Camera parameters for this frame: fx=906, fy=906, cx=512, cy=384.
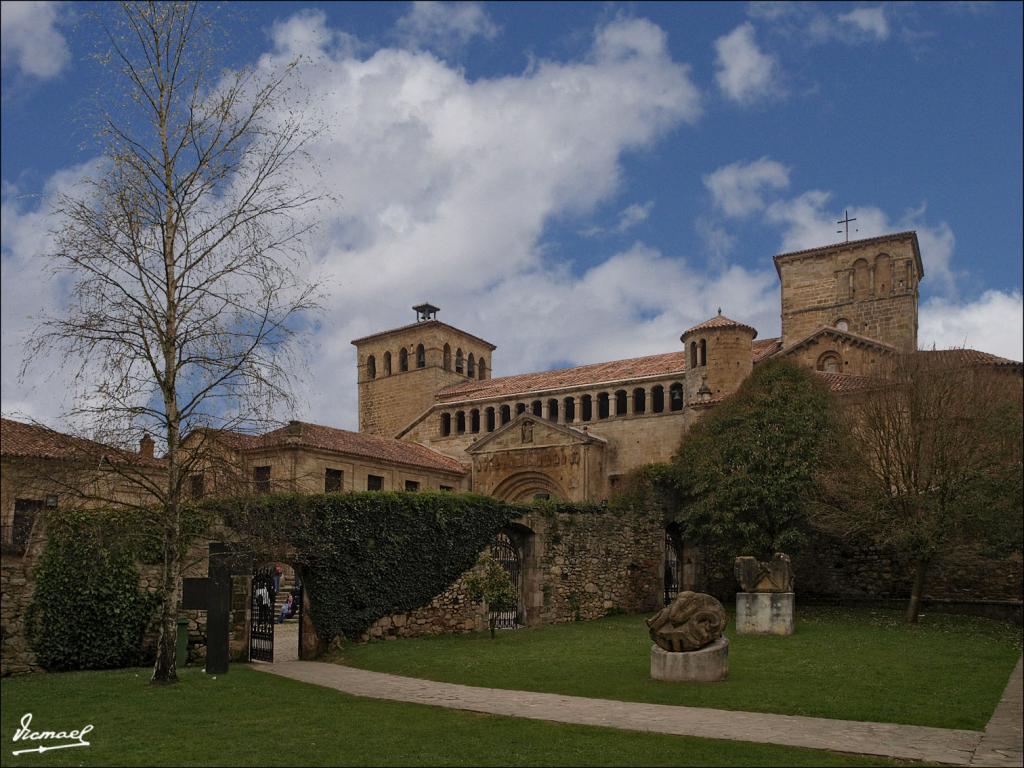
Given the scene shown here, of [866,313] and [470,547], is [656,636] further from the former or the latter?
[866,313]

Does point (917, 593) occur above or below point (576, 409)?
below

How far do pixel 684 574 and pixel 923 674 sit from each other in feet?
52.8

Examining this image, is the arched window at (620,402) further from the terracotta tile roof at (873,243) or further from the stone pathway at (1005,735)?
the stone pathway at (1005,735)

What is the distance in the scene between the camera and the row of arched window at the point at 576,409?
4022cm

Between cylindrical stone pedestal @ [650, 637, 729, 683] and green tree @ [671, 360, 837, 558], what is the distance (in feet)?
39.5

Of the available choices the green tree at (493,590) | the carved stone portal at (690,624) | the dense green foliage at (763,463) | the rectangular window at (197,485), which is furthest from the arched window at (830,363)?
the rectangular window at (197,485)

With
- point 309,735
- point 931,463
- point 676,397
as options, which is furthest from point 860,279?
point 309,735

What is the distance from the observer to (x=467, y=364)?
54406 mm

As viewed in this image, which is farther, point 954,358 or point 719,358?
point 719,358

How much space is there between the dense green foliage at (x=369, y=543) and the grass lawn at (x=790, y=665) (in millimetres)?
947

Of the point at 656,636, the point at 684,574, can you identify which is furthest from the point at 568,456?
the point at 656,636

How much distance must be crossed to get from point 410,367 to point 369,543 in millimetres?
32966

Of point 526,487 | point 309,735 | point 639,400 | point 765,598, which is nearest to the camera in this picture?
point 309,735

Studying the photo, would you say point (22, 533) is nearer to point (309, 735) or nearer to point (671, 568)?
point (309, 735)
